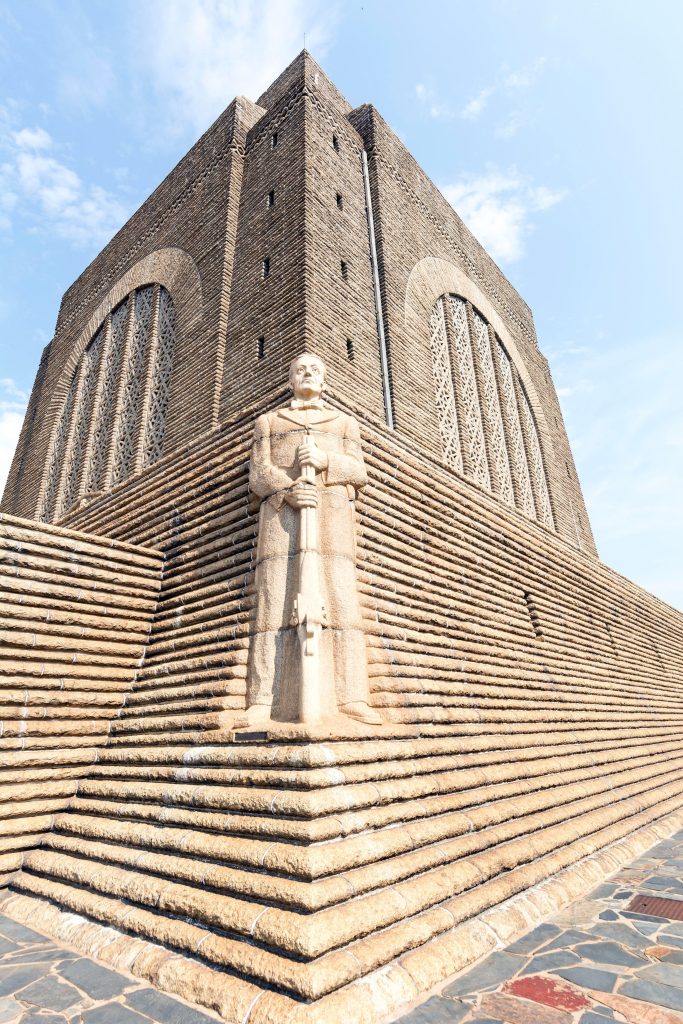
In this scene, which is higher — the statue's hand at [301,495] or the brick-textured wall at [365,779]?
the statue's hand at [301,495]

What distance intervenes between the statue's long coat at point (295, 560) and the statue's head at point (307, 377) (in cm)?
17

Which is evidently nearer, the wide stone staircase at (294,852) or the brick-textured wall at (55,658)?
the wide stone staircase at (294,852)

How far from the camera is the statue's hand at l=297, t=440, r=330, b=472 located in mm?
3906

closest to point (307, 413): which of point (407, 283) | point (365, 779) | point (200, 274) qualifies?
point (365, 779)

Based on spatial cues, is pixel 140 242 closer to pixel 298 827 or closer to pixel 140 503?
pixel 140 503

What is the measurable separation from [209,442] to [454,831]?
14.4ft

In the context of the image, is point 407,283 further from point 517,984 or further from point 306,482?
point 517,984

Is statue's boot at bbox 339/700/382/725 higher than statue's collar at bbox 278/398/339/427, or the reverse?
statue's collar at bbox 278/398/339/427

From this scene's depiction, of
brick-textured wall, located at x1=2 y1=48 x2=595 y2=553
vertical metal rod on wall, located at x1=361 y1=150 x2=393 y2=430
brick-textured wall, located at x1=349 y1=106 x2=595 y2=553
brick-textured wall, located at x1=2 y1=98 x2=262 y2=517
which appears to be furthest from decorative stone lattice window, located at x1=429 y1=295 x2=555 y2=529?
brick-textured wall, located at x1=2 y1=98 x2=262 y2=517

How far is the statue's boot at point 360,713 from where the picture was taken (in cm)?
333

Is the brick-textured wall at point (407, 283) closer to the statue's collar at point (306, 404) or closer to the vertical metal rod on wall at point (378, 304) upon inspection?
the vertical metal rod on wall at point (378, 304)

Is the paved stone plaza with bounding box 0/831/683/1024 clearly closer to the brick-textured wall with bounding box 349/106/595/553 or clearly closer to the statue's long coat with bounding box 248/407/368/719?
the statue's long coat with bounding box 248/407/368/719

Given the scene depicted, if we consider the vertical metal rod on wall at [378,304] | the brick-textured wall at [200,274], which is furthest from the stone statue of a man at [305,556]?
the brick-textured wall at [200,274]

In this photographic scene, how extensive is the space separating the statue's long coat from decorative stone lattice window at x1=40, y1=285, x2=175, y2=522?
18.0 ft
